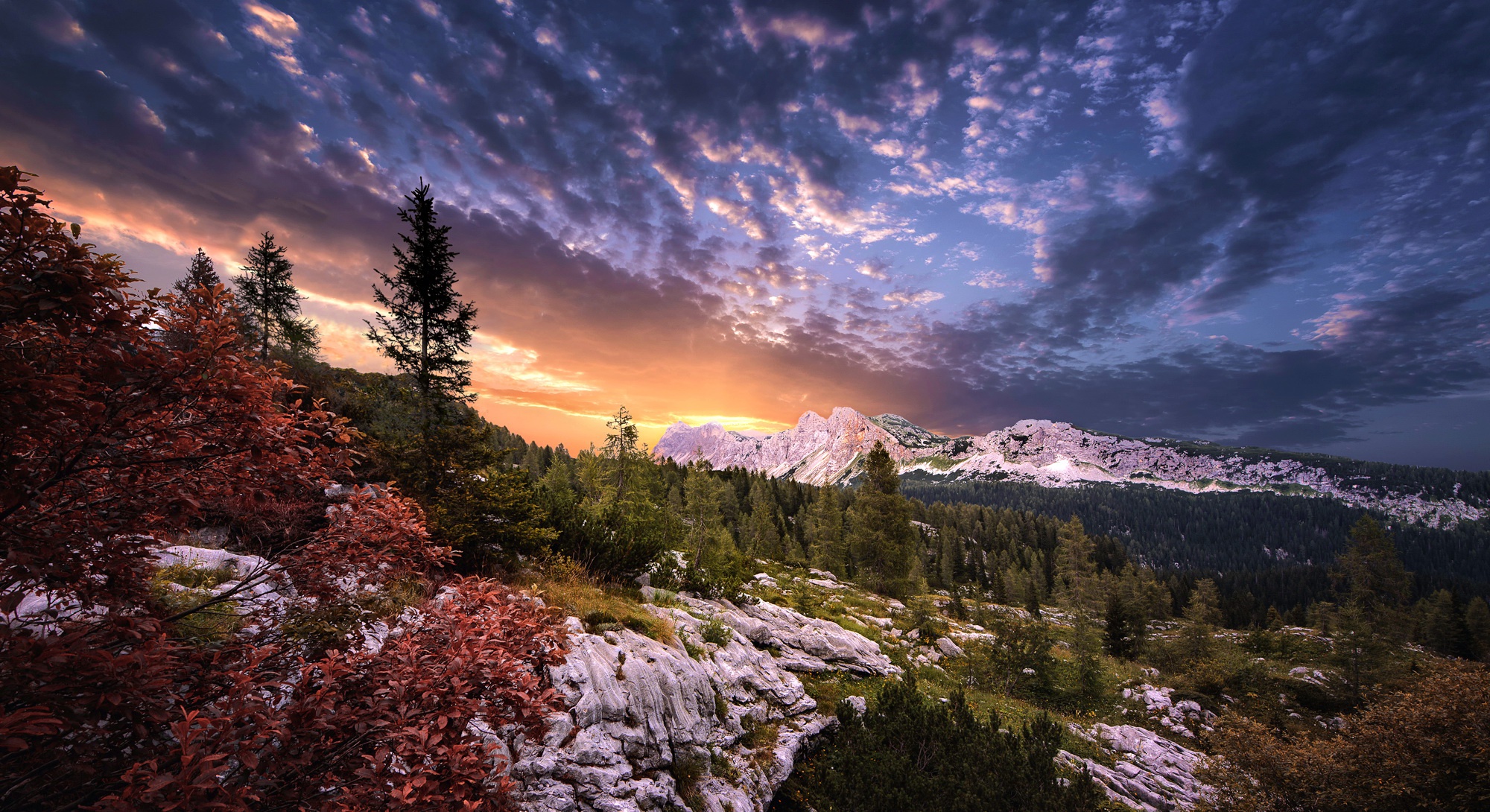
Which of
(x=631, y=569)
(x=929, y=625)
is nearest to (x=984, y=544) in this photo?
(x=929, y=625)

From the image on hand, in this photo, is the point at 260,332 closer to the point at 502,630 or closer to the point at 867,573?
the point at 502,630

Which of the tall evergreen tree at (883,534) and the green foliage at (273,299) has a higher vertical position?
the green foliage at (273,299)

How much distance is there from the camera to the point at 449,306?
22.5m

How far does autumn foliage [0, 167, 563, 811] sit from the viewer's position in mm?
3062

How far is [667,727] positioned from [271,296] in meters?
56.1

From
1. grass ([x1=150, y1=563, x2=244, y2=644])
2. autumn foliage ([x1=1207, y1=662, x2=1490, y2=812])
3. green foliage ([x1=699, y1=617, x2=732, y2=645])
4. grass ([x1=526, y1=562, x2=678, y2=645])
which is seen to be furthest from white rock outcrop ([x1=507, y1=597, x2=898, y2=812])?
autumn foliage ([x1=1207, y1=662, x2=1490, y2=812])

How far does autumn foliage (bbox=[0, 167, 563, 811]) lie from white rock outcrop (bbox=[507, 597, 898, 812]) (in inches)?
89.7

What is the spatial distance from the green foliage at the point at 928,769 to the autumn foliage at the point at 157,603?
9.47 m

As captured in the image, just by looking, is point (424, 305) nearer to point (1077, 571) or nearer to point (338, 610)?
point (338, 610)

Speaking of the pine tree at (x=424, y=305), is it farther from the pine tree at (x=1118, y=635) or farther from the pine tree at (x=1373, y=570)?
the pine tree at (x=1373, y=570)

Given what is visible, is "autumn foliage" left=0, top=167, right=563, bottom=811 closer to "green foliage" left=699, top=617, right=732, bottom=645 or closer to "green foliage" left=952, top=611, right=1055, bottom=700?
"green foliage" left=699, top=617, right=732, bottom=645

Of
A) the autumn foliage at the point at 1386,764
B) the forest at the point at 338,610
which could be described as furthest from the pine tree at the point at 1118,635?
the autumn foliage at the point at 1386,764

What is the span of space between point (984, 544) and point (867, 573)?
93.4 m

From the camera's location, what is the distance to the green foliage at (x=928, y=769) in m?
10.8
